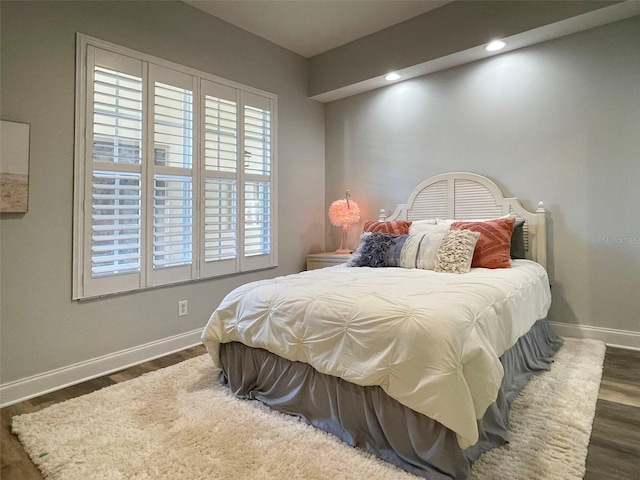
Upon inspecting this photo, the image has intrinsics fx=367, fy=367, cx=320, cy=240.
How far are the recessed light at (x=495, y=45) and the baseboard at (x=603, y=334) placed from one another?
244 cm

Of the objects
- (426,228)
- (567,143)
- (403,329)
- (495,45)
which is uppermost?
(495,45)

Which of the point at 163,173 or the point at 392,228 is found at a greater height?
the point at 163,173

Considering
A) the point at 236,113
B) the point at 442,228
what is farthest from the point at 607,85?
the point at 236,113

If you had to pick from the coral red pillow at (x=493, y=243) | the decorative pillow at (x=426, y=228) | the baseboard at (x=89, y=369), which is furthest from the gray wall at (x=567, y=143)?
the baseboard at (x=89, y=369)

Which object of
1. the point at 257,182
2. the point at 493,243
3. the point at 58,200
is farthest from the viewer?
the point at 257,182

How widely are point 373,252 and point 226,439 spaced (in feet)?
5.86

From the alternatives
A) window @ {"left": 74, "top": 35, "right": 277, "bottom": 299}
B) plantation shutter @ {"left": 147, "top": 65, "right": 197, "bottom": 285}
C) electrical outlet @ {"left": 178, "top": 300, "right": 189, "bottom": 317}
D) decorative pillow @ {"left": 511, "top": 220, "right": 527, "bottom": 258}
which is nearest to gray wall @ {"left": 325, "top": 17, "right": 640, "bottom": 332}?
decorative pillow @ {"left": 511, "top": 220, "right": 527, "bottom": 258}

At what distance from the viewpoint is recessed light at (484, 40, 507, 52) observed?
122 inches

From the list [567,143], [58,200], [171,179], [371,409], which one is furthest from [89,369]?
[567,143]

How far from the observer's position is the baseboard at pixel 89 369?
223 centimetres

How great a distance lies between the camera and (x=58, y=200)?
241cm

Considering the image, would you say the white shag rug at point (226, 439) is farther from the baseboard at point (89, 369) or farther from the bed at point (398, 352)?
the baseboard at point (89, 369)

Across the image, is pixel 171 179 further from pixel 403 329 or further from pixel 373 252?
pixel 403 329

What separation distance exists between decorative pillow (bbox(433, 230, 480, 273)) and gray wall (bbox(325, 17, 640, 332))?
96cm
